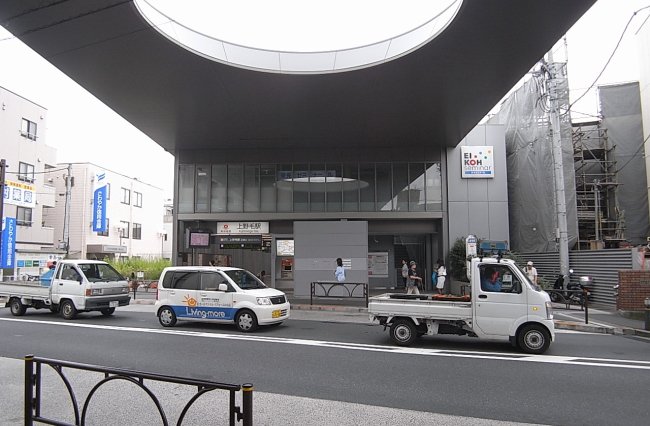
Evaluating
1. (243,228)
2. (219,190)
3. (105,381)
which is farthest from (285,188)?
(105,381)

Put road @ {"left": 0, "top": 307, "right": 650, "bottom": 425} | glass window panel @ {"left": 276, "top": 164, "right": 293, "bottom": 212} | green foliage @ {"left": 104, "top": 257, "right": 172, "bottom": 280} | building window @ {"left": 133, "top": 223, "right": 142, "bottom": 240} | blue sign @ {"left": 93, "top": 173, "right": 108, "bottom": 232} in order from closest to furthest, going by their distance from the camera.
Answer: road @ {"left": 0, "top": 307, "right": 650, "bottom": 425} → glass window panel @ {"left": 276, "top": 164, "right": 293, "bottom": 212} → green foliage @ {"left": 104, "top": 257, "right": 172, "bottom": 280} → blue sign @ {"left": 93, "top": 173, "right": 108, "bottom": 232} → building window @ {"left": 133, "top": 223, "right": 142, "bottom": 240}

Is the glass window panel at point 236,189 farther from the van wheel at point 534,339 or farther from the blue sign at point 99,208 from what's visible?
the van wheel at point 534,339

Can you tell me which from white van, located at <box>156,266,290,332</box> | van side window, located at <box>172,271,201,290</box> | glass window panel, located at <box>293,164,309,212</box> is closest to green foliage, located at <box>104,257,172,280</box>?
glass window panel, located at <box>293,164,309,212</box>

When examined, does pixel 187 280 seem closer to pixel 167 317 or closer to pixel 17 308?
pixel 167 317

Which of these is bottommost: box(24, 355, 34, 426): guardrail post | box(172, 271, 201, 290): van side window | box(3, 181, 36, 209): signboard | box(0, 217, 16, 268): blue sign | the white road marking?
the white road marking

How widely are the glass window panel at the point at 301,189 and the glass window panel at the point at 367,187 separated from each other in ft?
9.50

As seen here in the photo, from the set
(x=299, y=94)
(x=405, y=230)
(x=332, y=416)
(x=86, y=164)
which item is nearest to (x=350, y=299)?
(x=405, y=230)

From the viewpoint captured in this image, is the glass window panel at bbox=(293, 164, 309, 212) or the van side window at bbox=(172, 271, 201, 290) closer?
the van side window at bbox=(172, 271, 201, 290)

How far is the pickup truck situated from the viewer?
9.27 m

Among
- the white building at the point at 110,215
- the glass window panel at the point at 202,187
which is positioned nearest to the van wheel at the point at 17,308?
the glass window panel at the point at 202,187

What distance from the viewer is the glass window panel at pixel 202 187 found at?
961 inches

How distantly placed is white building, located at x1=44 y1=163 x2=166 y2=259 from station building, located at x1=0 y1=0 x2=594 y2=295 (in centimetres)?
1820

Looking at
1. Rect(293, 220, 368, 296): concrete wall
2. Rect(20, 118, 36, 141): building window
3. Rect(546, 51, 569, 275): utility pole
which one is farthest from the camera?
Rect(20, 118, 36, 141): building window

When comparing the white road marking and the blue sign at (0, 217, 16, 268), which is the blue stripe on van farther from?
the blue sign at (0, 217, 16, 268)
